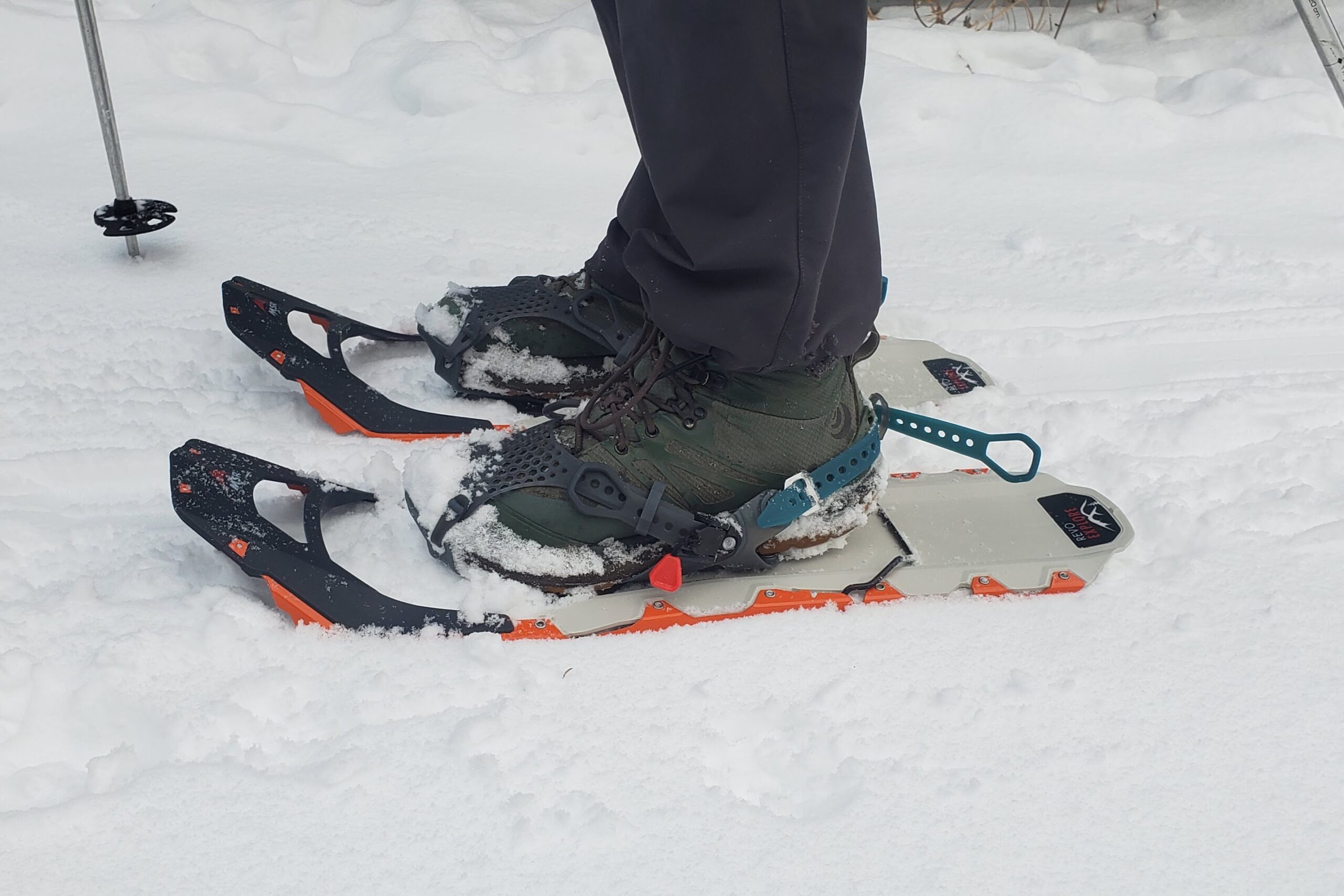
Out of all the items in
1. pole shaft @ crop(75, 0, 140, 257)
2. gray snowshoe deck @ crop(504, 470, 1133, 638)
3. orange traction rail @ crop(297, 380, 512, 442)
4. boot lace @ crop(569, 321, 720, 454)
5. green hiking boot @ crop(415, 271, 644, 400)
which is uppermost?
pole shaft @ crop(75, 0, 140, 257)

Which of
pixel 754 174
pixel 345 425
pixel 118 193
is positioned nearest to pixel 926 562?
pixel 754 174

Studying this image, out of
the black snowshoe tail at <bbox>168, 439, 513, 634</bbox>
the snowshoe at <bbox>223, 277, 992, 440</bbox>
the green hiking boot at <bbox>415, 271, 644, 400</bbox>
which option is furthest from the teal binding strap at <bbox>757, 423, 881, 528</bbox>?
the green hiking boot at <bbox>415, 271, 644, 400</bbox>

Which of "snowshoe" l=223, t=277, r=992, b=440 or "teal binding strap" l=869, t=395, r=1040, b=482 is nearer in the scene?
"teal binding strap" l=869, t=395, r=1040, b=482

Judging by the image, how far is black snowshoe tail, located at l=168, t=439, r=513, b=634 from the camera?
4.26 ft

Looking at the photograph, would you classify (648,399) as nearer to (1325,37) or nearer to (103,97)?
(103,97)

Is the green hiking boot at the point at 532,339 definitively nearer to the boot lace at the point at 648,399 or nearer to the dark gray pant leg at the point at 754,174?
the boot lace at the point at 648,399

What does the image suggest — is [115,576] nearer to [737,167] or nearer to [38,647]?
[38,647]

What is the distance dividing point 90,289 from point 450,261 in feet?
2.45

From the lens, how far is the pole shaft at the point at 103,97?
83.0 inches

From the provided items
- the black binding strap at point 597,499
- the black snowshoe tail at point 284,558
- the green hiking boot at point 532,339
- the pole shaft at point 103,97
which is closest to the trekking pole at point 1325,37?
the green hiking boot at point 532,339

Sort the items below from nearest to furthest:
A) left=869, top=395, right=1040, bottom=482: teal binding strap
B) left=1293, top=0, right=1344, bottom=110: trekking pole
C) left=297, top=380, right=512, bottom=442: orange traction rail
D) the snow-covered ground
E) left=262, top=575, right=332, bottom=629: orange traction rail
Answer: the snow-covered ground → left=262, top=575, right=332, bottom=629: orange traction rail → left=869, top=395, right=1040, bottom=482: teal binding strap → left=297, top=380, right=512, bottom=442: orange traction rail → left=1293, top=0, right=1344, bottom=110: trekking pole

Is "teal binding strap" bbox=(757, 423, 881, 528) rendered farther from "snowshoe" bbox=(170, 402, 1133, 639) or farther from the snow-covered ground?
the snow-covered ground

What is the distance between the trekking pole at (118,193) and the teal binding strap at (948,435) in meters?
1.62

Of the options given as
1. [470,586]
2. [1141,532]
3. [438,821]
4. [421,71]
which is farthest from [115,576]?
[421,71]
